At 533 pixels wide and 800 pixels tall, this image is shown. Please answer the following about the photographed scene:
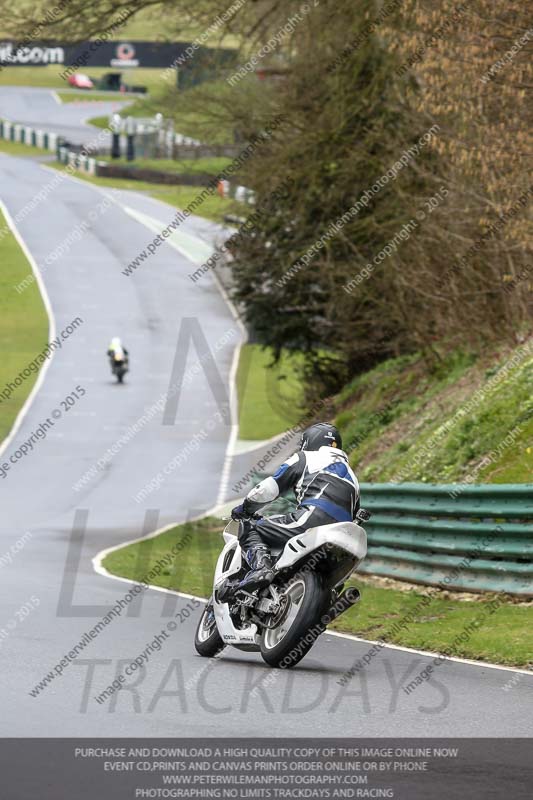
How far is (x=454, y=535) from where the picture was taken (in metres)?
15.8

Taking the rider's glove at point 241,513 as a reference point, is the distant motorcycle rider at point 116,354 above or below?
below

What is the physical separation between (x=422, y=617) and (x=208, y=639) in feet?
11.3

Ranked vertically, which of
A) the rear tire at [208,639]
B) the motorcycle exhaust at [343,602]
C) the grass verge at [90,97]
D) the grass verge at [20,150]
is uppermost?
the motorcycle exhaust at [343,602]

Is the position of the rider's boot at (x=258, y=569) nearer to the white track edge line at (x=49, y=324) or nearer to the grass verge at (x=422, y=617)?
the grass verge at (x=422, y=617)

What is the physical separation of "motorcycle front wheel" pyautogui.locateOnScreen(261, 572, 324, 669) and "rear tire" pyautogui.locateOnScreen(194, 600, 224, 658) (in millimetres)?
589

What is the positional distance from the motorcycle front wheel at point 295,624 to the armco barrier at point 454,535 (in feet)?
13.7

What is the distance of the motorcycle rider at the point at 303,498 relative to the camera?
10.7 m

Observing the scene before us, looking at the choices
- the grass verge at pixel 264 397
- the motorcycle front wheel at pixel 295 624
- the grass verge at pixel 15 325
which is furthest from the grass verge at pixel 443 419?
the grass verge at pixel 15 325

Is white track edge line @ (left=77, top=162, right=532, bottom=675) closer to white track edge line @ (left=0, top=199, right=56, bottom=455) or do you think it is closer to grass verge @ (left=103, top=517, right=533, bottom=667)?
grass verge @ (left=103, top=517, right=533, bottom=667)

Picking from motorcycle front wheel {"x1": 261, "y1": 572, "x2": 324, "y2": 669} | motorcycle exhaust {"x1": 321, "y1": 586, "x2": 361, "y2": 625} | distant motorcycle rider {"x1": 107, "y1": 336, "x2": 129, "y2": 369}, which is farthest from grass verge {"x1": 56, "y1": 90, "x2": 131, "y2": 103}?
motorcycle front wheel {"x1": 261, "y1": 572, "x2": 324, "y2": 669}

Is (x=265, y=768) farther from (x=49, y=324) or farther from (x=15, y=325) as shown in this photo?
(x=15, y=325)

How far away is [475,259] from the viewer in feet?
83.4

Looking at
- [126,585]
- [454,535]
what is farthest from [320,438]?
[126,585]

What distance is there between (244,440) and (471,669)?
31029 mm
